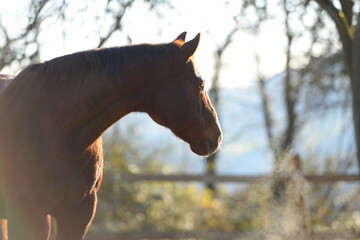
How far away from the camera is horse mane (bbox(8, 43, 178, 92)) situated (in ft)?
15.2

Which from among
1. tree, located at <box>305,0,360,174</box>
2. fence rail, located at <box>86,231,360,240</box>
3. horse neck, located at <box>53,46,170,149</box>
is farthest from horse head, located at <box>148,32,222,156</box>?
fence rail, located at <box>86,231,360,240</box>

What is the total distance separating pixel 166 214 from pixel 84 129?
9.64 metres

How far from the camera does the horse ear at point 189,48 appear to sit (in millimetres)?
4621

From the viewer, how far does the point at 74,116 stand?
4.60 m

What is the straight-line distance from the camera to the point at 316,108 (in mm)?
17172

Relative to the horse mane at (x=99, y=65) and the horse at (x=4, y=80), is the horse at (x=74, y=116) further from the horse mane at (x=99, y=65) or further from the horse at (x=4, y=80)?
the horse at (x=4, y=80)

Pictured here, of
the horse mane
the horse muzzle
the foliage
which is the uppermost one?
the horse mane

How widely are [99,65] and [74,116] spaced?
0.36 m

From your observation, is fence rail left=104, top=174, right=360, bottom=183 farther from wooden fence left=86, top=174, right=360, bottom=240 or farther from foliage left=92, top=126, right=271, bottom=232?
foliage left=92, top=126, right=271, bottom=232

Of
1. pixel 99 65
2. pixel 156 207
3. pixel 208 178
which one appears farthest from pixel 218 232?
pixel 99 65

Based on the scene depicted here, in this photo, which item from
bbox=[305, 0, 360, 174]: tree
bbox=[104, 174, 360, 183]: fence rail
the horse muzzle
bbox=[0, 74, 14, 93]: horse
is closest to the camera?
the horse muzzle

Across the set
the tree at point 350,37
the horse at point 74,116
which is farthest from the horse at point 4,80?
the tree at point 350,37

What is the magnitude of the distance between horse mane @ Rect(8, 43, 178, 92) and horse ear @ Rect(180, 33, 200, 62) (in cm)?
8

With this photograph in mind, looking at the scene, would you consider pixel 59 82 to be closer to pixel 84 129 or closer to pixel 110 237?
pixel 84 129
